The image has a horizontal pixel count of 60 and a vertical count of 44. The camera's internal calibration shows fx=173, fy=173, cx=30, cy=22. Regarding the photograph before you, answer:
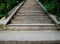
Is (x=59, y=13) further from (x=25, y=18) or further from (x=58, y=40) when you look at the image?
(x=58, y=40)

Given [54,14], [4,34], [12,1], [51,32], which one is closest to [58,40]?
[51,32]

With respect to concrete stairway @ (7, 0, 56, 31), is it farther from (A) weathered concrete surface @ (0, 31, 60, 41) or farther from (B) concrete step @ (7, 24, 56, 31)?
(A) weathered concrete surface @ (0, 31, 60, 41)

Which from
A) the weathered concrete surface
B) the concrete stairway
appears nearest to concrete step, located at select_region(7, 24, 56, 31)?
the concrete stairway

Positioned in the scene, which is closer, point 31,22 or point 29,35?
point 29,35

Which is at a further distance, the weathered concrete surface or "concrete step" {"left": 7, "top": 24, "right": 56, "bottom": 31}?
"concrete step" {"left": 7, "top": 24, "right": 56, "bottom": 31}

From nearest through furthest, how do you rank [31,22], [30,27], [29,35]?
[29,35] → [30,27] → [31,22]

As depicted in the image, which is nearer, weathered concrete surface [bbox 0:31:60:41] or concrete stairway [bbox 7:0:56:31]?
weathered concrete surface [bbox 0:31:60:41]

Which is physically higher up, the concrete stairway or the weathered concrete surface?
the concrete stairway

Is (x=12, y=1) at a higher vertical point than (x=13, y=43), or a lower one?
higher

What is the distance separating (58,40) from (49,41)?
30 centimetres

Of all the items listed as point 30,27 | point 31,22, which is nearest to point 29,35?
point 30,27

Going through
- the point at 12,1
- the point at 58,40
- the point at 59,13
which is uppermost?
the point at 12,1

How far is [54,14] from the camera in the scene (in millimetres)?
8242

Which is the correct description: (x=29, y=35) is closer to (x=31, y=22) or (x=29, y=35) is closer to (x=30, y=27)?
(x=30, y=27)
